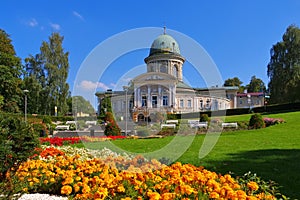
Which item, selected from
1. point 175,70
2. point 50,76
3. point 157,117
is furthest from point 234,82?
point 50,76

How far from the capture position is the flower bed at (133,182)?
3053mm

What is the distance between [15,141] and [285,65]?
41.6 meters

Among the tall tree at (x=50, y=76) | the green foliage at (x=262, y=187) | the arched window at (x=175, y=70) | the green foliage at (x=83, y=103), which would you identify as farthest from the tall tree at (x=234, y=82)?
the green foliage at (x=262, y=187)

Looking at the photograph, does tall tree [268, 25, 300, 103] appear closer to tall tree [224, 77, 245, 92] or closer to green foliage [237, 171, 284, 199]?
tall tree [224, 77, 245, 92]

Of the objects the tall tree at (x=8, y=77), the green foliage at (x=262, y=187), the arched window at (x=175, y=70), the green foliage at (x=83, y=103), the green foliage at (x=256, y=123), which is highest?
the arched window at (x=175, y=70)

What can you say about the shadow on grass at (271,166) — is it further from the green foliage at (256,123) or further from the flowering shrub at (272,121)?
the flowering shrub at (272,121)

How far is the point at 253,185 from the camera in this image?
308cm

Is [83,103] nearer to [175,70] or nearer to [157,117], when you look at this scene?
[157,117]

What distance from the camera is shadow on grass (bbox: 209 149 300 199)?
15.9ft

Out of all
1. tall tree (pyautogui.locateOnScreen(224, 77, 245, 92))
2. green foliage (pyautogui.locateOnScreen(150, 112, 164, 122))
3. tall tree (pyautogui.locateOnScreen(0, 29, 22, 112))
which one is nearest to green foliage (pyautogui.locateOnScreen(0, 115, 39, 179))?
tall tree (pyautogui.locateOnScreen(0, 29, 22, 112))

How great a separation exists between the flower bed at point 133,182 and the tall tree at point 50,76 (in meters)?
34.1

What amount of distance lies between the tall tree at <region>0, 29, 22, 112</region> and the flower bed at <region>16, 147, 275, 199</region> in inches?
988

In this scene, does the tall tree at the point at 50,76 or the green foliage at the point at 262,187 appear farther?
the tall tree at the point at 50,76

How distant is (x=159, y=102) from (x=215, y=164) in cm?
3980
